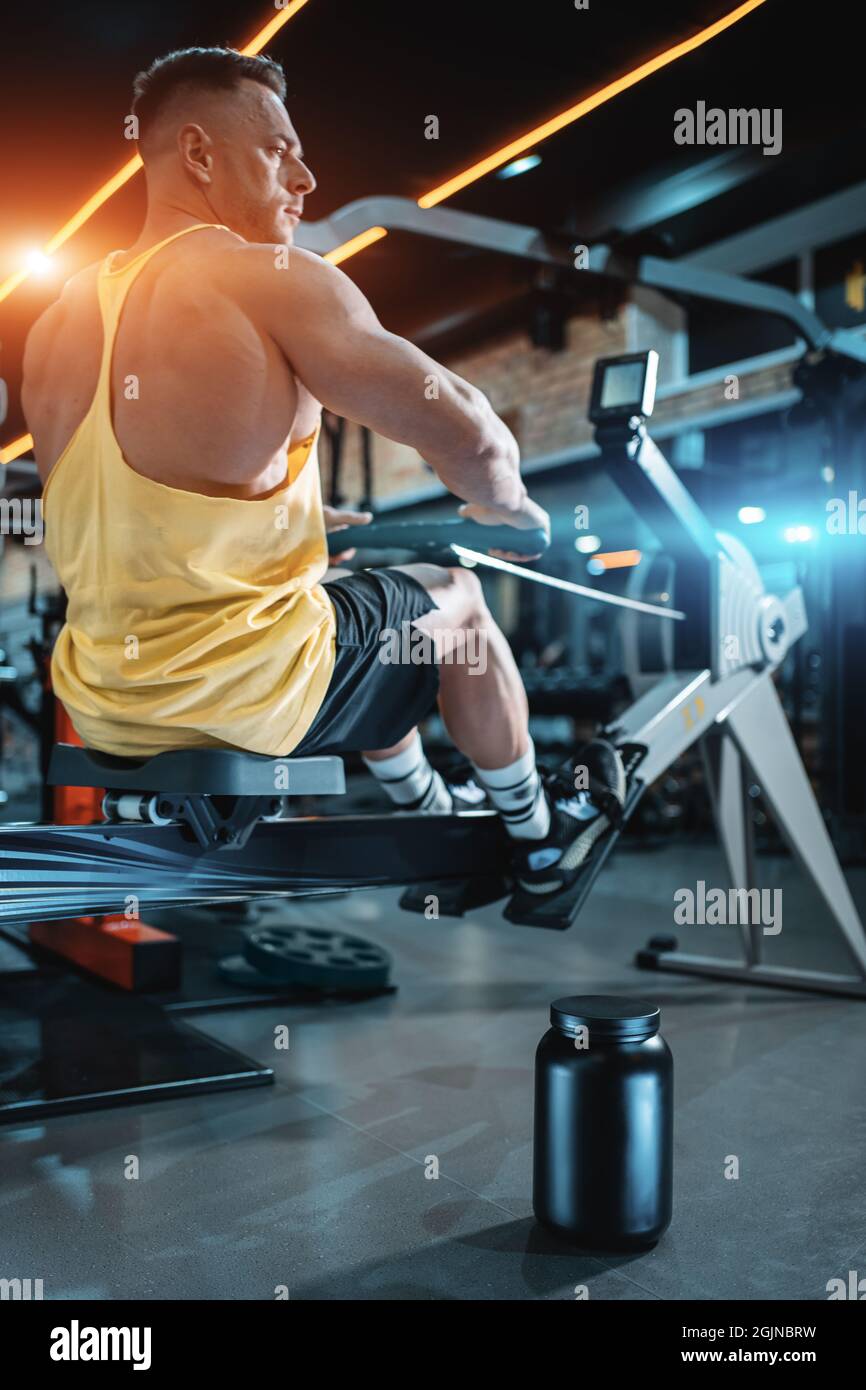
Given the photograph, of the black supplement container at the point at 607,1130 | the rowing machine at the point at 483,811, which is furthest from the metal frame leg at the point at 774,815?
the black supplement container at the point at 607,1130

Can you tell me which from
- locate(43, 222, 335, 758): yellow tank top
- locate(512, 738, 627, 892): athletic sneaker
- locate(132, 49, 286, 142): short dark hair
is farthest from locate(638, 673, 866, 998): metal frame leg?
locate(132, 49, 286, 142): short dark hair

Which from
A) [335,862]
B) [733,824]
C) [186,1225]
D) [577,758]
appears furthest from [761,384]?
[186,1225]

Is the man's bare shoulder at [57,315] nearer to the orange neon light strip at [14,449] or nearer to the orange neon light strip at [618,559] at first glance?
Result: the orange neon light strip at [14,449]

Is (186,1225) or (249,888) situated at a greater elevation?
(249,888)

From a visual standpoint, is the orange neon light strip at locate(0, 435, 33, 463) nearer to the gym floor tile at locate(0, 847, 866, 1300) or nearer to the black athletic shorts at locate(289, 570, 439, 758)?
the gym floor tile at locate(0, 847, 866, 1300)

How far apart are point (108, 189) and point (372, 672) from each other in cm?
284

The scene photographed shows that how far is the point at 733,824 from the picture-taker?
10.1 feet

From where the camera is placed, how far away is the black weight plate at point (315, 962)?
282 cm

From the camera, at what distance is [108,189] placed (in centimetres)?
373

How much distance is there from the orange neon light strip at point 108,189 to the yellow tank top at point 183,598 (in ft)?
6.03
